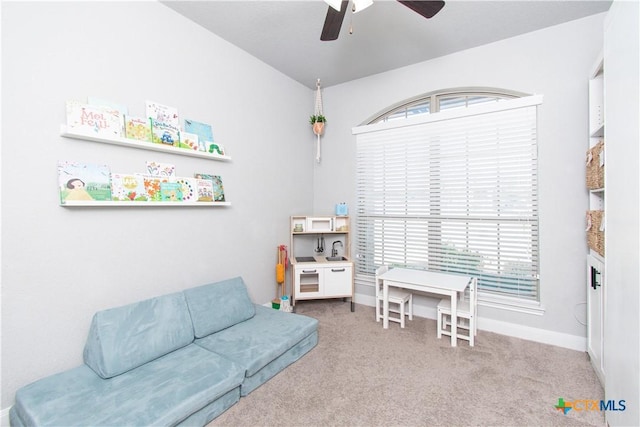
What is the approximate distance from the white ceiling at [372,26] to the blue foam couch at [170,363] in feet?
7.54

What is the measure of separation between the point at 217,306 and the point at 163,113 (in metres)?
1.61

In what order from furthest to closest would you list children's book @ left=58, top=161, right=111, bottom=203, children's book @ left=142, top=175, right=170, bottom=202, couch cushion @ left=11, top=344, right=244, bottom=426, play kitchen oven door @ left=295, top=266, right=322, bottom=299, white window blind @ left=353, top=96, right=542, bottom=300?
play kitchen oven door @ left=295, top=266, right=322, bottom=299, white window blind @ left=353, top=96, right=542, bottom=300, children's book @ left=142, top=175, right=170, bottom=202, children's book @ left=58, top=161, right=111, bottom=203, couch cushion @ left=11, top=344, right=244, bottom=426

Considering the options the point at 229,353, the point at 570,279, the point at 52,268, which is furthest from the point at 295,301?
the point at 570,279

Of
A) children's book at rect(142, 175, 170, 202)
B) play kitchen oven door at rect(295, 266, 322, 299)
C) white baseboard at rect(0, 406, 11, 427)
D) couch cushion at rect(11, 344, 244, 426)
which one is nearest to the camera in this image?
Result: couch cushion at rect(11, 344, 244, 426)

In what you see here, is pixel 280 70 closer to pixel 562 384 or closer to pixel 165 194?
pixel 165 194

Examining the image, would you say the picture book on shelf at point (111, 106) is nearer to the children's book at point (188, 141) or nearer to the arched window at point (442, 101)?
the children's book at point (188, 141)

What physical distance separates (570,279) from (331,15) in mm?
2917

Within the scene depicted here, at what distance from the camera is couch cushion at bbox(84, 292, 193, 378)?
1788mm

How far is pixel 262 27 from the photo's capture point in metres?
2.67

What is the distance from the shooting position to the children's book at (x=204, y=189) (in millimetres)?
2584

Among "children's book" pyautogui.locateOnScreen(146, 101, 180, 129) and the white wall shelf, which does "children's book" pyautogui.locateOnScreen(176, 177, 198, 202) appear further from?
"children's book" pyautogui.locateOnScreen(146, 101, 180, 129)

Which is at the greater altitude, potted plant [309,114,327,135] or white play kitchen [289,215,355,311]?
potted plant [309,114,327,135]

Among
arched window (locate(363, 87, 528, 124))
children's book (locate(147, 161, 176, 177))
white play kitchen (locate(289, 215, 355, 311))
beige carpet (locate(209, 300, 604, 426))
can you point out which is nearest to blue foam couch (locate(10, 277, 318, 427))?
beige carpet (locate(209, 300, 604, 426))

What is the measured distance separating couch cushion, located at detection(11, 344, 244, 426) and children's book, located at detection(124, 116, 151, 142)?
1551 mm
